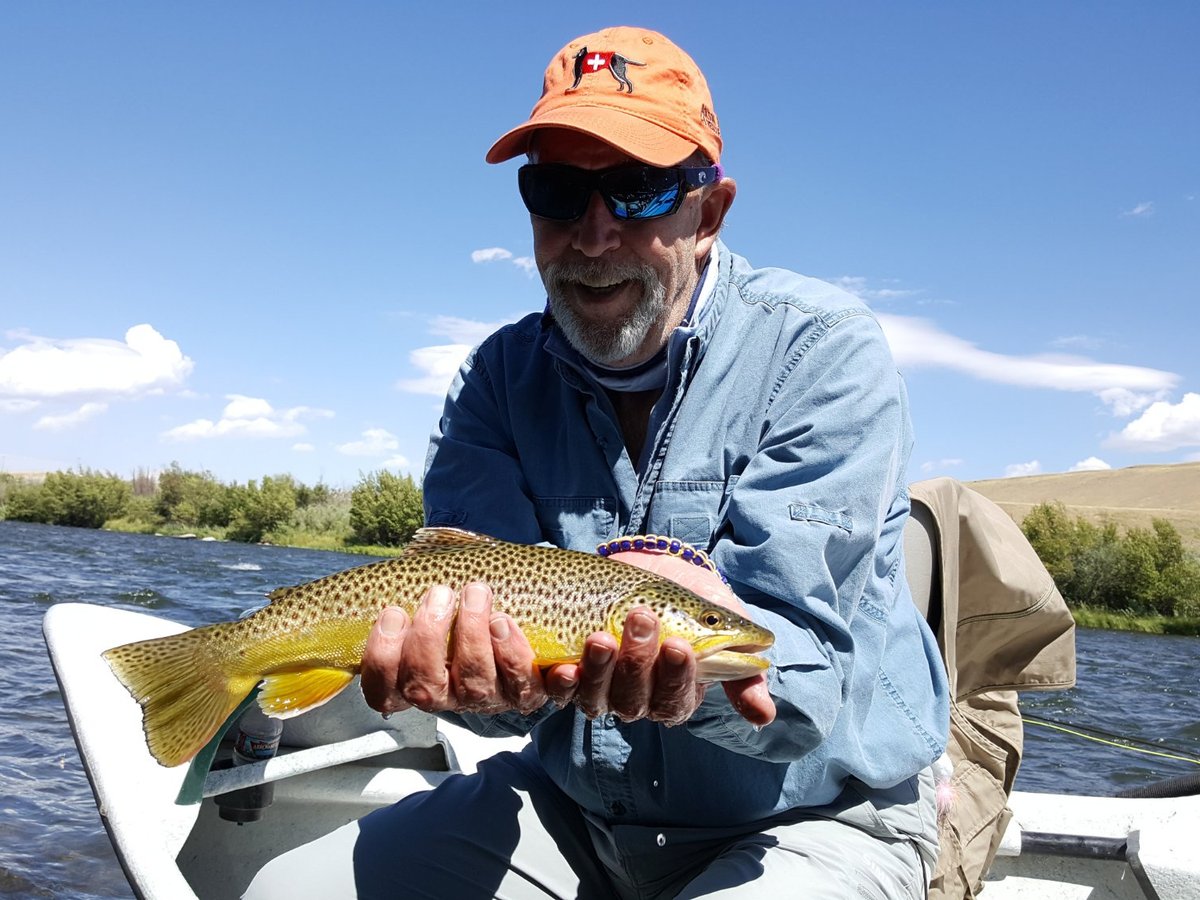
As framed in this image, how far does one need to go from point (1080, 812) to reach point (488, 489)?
10.7ft

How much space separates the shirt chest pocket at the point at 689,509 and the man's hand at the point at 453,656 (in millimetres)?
670

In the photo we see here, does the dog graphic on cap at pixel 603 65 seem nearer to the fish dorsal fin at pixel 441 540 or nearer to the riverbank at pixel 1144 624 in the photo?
the fish dorsal fin at pixel 441 540

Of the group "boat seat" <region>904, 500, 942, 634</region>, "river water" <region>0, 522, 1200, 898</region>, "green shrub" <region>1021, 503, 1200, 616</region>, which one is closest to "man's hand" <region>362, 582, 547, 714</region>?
"boat seat" <region>904, 500, 942, 634</region>

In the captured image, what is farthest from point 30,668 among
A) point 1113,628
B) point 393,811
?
point 1113,628

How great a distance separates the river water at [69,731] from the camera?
742 centimetres

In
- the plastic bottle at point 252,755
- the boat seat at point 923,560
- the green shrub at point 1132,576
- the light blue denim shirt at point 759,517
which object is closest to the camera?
the light blue denim shirt at point 759,517

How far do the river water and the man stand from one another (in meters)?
2.60

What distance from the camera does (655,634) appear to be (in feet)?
7.04

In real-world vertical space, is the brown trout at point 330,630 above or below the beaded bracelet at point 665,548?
below

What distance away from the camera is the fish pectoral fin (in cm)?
250

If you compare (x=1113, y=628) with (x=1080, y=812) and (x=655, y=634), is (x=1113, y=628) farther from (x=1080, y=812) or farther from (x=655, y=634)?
(x=655, y=634)

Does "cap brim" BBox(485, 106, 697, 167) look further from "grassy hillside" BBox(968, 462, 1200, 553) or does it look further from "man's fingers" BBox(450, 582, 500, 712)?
"grassy hillside" BBox(968, 462, 1200, 553)

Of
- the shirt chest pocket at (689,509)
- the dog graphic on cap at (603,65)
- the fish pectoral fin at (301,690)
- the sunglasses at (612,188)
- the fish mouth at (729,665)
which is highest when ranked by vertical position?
the dog graphic on cap at (603,65)

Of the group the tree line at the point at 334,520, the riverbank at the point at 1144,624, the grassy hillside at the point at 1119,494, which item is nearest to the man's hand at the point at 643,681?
the riverbank at the point at 1144,624
